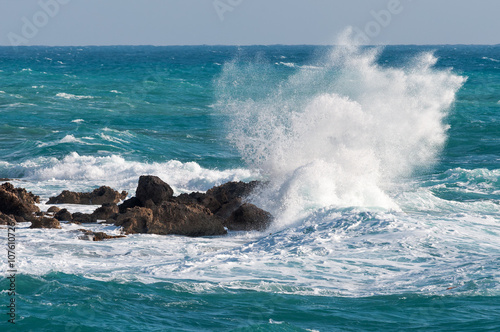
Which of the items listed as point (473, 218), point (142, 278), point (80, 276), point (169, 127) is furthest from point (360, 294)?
point (169, 127)

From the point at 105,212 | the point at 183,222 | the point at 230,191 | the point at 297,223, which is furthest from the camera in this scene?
the point at 230,191

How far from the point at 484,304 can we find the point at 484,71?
66.1m

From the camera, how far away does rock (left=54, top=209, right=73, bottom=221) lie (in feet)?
48.4

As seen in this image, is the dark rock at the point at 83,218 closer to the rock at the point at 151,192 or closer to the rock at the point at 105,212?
the rock at the point at 105,212

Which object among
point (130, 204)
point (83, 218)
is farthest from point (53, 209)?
point (130, 204)

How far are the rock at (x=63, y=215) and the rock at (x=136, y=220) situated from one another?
1.24 meters

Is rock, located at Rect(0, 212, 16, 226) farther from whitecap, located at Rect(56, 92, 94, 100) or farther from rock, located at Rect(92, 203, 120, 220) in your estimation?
whitecap, located at Rect(56, 92, 94, 100)

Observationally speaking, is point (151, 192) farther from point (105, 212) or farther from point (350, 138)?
point (350, 138)

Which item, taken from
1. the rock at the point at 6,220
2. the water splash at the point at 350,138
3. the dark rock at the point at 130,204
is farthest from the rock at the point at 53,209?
the water splash at the point at 350,138

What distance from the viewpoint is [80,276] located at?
412 inches

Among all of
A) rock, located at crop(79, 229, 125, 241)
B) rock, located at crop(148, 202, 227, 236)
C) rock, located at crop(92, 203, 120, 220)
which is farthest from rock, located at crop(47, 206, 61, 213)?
rock, located at crop(148, 202, 227, 236)

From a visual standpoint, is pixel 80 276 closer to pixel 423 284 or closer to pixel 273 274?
pixel 273 274

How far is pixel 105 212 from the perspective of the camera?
49.7 feet

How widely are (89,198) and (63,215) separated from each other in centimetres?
237
